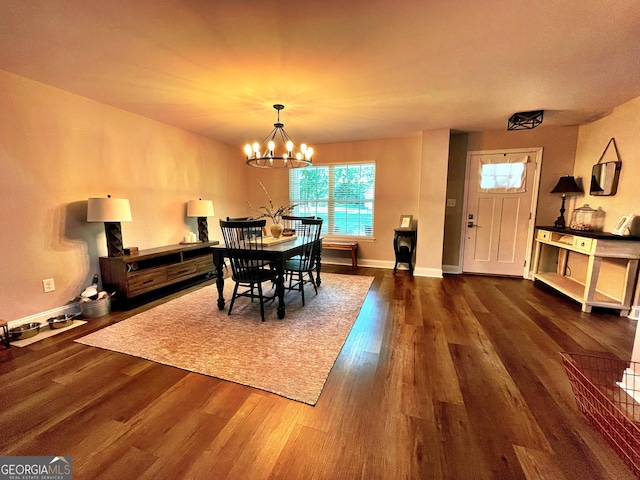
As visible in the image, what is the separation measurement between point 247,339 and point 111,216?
6.57ft

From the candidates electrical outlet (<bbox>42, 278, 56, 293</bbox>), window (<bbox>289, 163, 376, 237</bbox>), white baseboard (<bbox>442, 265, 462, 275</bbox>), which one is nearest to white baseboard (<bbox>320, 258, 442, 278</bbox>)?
white baseboard (<bbox>442, 265, 462, 275</bbox>)

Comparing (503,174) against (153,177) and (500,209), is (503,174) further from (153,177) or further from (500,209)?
(153,177)

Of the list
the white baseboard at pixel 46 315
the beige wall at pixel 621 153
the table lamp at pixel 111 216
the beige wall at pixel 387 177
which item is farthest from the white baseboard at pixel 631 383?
the white baseboard at pixel 46 315

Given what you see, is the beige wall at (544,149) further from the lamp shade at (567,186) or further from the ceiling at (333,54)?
the ceiling at (333,54)

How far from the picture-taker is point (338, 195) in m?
5.31

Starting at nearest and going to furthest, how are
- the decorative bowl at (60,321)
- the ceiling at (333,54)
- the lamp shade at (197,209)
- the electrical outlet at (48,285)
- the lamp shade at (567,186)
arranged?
the ceiling at (333,54) → the decorative bowl at (60,321) → the electrical outlet at (48,285) → the lamp shade at (567,186) → the lamp shade at (197,209)

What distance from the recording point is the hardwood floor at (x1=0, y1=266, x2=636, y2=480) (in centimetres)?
122

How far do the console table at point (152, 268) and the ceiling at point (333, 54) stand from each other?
1786 mm

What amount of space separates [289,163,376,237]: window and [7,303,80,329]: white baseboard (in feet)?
12.4

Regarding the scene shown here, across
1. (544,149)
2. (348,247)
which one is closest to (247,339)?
(348,247)

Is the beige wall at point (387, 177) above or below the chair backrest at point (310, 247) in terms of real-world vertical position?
above

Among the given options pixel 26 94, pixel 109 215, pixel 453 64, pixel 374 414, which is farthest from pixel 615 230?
pixel 26 94

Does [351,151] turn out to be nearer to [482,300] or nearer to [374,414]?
[482,300]

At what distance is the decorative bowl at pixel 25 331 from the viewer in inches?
90.7
